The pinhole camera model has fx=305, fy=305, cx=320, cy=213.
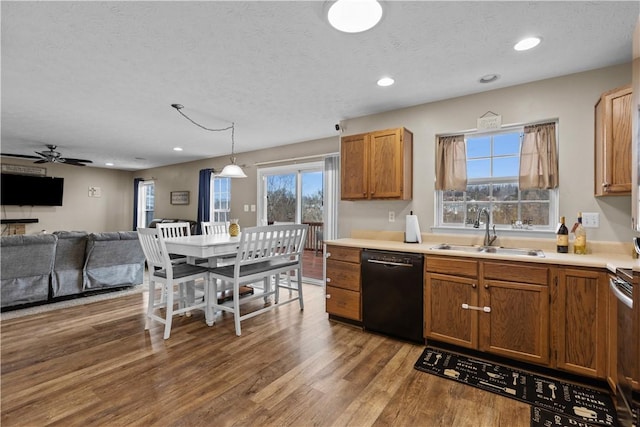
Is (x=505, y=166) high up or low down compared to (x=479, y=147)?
down

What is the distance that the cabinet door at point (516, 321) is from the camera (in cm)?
219

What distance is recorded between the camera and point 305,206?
16.9 ft

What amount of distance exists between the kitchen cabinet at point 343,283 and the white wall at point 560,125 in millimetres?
709

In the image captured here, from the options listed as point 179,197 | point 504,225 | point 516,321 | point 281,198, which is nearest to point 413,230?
point 504,225

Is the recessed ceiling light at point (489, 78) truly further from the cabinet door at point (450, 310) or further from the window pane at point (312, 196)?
the window pane at point (312, 196)

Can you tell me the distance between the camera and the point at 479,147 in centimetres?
314

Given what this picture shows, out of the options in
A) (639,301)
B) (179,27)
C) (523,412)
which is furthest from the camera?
(179,27)

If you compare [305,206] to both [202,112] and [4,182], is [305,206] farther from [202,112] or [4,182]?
[4,182]

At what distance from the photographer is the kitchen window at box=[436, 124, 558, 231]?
2840mm

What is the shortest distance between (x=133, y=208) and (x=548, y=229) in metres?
9.39

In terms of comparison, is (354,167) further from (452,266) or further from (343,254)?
(452,266)

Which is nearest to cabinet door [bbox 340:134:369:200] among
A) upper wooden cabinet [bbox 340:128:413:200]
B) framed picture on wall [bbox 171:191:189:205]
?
upper wooden cabinet [bbox 340:128:413:200]

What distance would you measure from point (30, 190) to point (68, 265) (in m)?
4.70

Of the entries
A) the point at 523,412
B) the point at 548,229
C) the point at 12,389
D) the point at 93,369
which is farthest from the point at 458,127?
the point at 12,389
